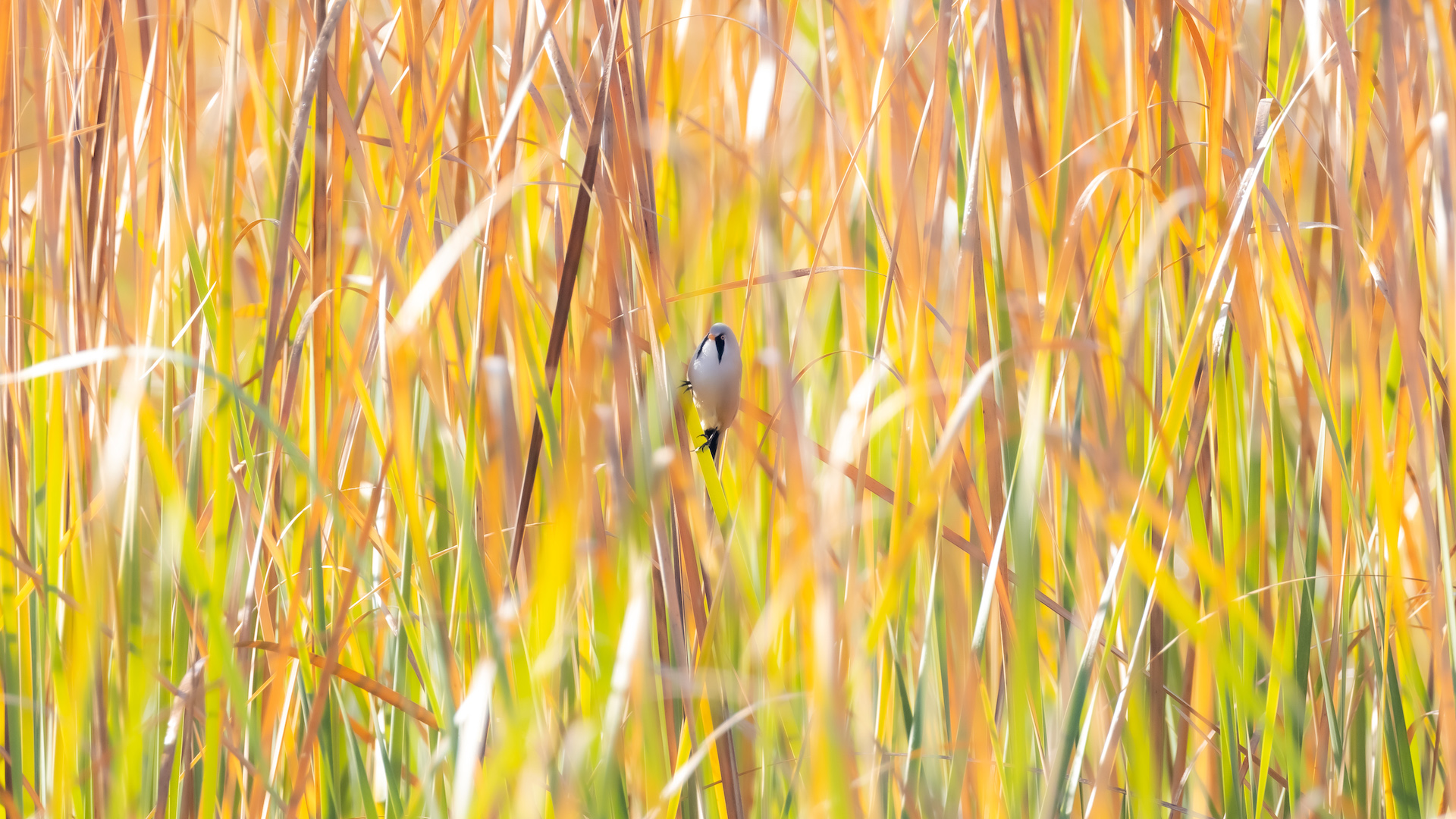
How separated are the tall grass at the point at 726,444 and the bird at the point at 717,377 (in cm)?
3

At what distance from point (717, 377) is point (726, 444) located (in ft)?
0.65

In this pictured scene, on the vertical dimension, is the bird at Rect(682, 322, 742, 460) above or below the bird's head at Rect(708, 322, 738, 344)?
below

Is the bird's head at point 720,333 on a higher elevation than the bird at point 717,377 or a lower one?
A: higher

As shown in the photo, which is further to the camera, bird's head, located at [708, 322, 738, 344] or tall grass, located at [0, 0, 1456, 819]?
bird's head, located at [708, 322, 738, 344]

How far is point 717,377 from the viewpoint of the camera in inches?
22.1

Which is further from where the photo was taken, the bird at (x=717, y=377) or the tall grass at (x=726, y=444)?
the bird at (x=717, y=377)

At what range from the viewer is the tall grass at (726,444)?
455 mm

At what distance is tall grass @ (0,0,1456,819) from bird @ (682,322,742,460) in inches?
1.2

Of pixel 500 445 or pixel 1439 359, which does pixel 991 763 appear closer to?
pixel 500 445

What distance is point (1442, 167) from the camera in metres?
0.46

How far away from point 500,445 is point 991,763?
294mm

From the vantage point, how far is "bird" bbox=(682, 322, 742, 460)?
558mm

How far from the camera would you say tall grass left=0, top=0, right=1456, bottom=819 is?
17.9 inches

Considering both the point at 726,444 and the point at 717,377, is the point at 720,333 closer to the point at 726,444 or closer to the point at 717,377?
the point at 717,377
